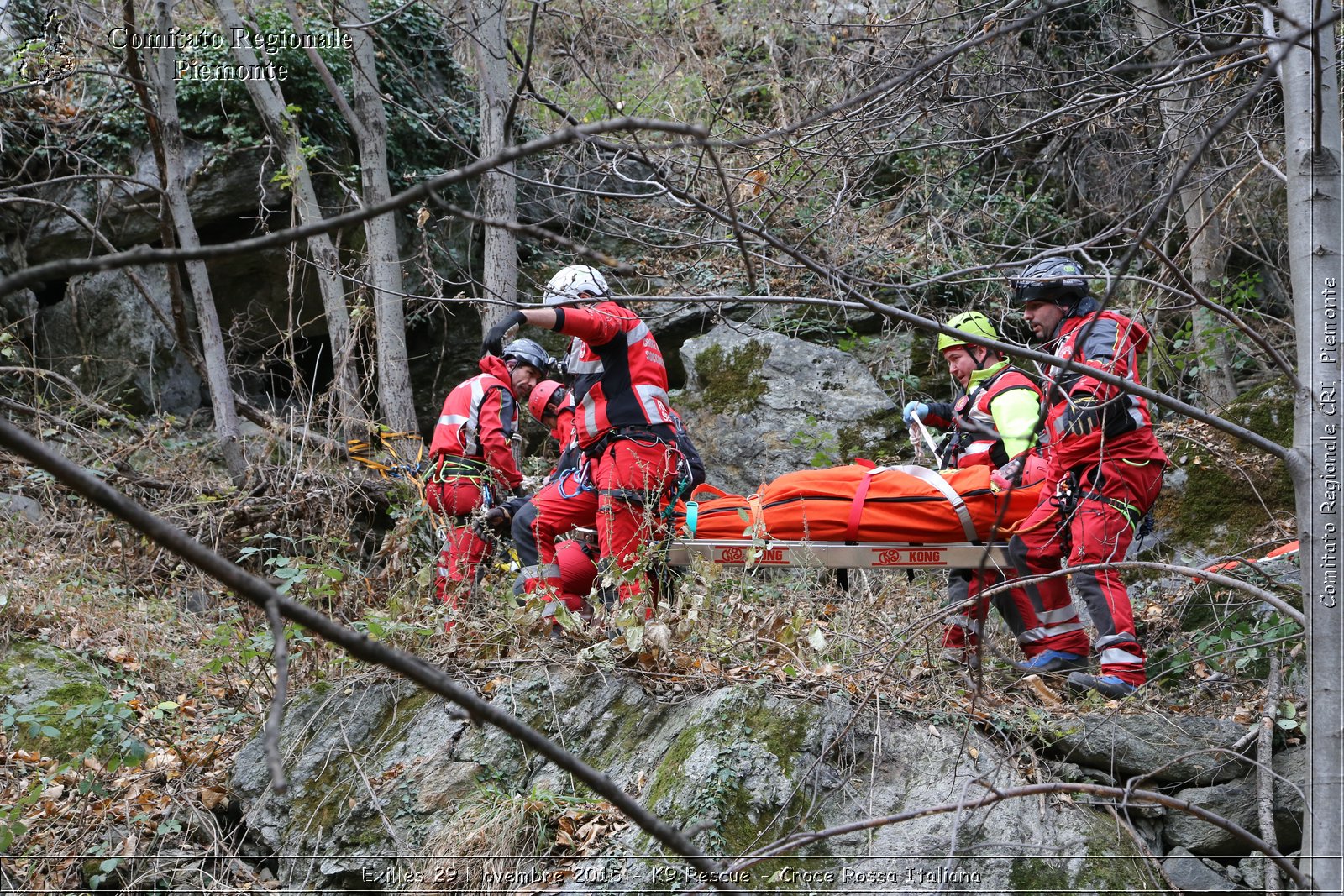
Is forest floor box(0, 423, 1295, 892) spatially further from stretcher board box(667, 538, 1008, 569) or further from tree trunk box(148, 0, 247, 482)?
tree trunk box(148, 0, 247, 482)

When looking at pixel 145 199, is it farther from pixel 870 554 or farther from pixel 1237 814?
pixel 1237 814

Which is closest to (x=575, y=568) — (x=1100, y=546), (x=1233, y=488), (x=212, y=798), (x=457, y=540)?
(x=457, y=540)

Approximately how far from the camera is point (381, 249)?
28.2 feet

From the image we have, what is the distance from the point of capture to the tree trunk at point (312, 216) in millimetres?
7340

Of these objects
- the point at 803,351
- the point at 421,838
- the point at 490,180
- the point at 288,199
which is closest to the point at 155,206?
the point at 288,199

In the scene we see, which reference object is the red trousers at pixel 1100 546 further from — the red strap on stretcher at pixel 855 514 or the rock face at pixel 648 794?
the rock face at pixel 648 794

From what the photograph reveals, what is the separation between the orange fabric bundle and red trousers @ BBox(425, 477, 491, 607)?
1138 millimetres

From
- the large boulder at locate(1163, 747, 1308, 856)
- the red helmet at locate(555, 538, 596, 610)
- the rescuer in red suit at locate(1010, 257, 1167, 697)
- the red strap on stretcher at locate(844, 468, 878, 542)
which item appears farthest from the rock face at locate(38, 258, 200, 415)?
the large boulder at locate(1163, 747, 1308, 856)

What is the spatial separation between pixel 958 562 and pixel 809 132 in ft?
7.79

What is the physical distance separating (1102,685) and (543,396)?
380 centimetres

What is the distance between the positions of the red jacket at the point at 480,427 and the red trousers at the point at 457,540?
0.20 m

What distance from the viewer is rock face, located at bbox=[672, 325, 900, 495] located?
8.07m

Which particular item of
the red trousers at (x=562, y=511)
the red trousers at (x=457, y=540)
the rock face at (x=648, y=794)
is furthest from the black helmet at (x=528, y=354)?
the rock face at (x=648, y=794)

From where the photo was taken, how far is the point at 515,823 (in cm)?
359
